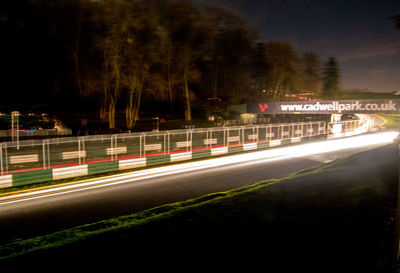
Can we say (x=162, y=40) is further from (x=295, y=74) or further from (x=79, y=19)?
(x=295, y=74)

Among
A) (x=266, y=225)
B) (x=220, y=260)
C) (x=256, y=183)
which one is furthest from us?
(x=256, y=183)

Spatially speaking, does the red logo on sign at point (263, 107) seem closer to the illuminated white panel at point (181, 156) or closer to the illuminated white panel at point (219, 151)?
the illuminated white panel at point (219, 151)

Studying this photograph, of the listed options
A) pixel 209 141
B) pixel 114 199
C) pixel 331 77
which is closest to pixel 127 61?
pixel 209 141

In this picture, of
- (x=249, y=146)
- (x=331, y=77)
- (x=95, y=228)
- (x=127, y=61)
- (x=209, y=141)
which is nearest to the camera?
(x=95, y=228)

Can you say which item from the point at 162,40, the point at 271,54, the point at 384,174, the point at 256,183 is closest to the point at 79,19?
the point at 162,40

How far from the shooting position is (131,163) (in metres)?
14.9

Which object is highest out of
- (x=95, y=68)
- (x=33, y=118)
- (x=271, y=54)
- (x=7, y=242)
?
(x=271, y=54)

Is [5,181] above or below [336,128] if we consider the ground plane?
below

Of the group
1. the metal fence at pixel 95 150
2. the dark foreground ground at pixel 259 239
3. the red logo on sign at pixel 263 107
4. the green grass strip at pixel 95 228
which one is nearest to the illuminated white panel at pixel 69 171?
the metal fence at pixel 95 150

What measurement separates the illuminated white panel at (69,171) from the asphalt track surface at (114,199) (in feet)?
7.96

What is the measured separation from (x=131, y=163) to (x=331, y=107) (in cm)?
2777

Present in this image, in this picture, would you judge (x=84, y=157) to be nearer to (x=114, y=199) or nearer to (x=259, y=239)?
(x=114, y=199)

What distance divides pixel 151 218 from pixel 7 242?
3.54 metres

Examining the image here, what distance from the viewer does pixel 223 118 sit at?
144 ft
